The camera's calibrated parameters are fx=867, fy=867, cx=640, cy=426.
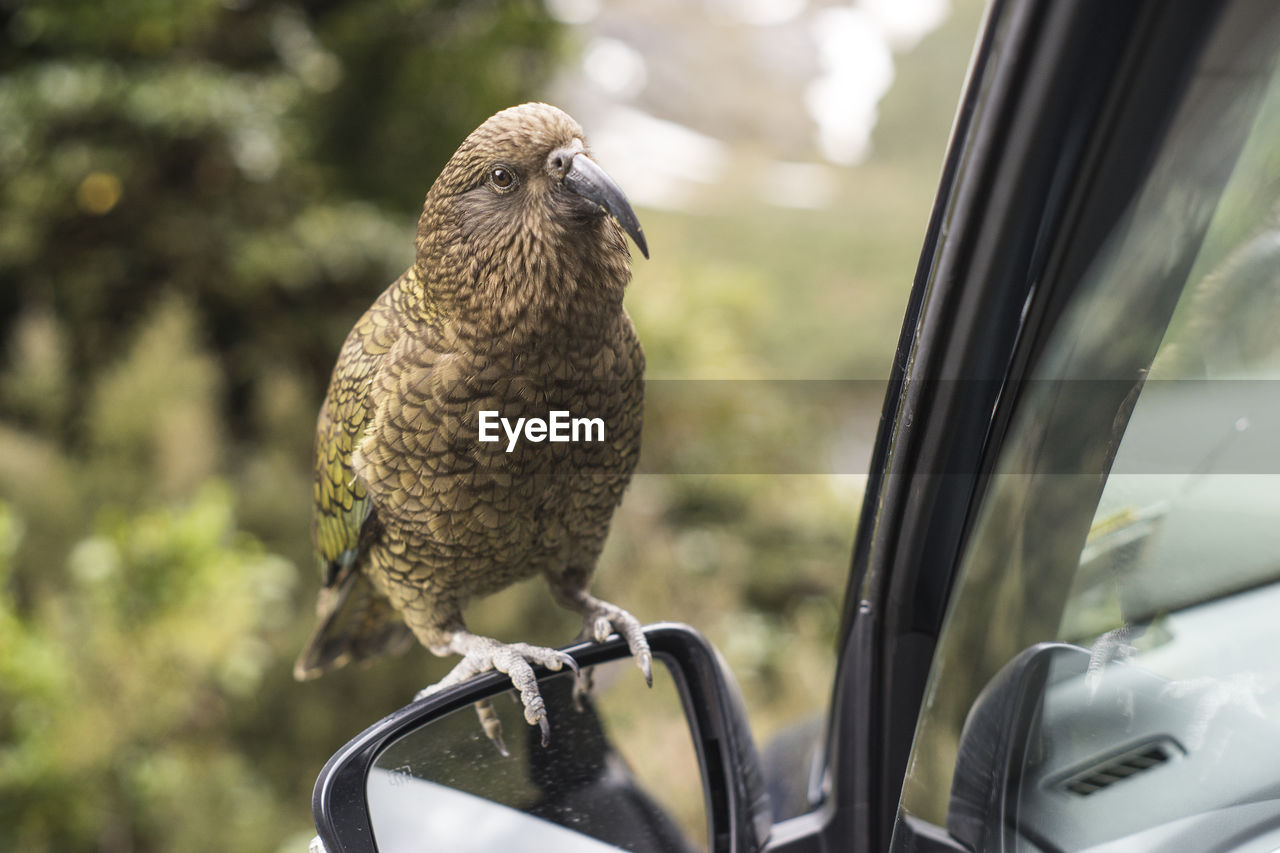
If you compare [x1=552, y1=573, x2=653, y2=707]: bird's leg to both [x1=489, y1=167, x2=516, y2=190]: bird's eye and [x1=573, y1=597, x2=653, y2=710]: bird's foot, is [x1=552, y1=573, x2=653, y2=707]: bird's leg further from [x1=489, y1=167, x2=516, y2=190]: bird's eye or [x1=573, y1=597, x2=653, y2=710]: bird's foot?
[x1=489, y1=167, x2=516, y2=190]: bird's eye

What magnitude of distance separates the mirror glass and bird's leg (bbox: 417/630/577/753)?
0.02m

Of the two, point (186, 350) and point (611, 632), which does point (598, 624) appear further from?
point (186, 350)

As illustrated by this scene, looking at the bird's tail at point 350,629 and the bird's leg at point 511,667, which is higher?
the bird's leg at point 511,667

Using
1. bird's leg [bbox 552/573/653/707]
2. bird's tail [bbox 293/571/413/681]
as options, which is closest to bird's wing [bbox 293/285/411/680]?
bird's tail [bbox 293/571/413/681]

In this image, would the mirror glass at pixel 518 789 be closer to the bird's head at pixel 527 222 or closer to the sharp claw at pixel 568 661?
the sharp claw at pixel 568 661

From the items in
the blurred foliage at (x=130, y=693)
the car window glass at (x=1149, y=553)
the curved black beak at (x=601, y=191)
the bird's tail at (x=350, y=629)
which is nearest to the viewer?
the car window glass at (x=1149, y=553)

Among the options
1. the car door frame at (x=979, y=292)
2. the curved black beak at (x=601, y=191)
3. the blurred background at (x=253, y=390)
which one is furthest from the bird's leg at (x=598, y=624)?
the blurred background at (x=253, y=390)

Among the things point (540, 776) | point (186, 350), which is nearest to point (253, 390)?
point (186, 350)

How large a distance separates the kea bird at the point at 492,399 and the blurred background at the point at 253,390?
1265mm

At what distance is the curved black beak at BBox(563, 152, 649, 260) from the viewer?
1.12 metres

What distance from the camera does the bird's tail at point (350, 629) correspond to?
1.79 metres

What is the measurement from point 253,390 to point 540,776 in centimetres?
451

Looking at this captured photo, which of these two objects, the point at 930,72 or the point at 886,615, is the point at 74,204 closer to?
the point at 886,615

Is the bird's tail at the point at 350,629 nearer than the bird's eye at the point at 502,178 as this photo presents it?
No
